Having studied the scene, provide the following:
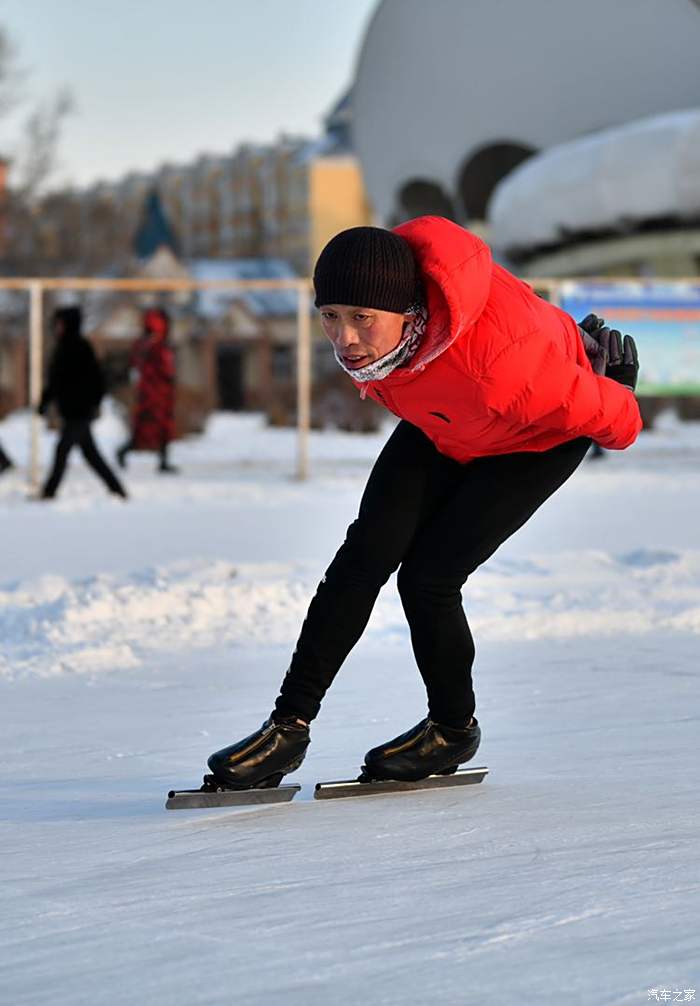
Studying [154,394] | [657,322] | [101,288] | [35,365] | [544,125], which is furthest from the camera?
[544,125]

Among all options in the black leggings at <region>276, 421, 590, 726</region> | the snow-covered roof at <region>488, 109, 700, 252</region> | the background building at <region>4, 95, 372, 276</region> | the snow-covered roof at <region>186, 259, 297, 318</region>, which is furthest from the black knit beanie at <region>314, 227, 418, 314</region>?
the background building at <region>4, 95, 372, 276</region>

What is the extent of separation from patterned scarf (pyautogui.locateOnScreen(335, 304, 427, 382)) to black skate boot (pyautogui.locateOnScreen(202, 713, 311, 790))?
0.68 meters

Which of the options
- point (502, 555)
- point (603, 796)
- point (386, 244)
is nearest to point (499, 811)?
point (603, 796)

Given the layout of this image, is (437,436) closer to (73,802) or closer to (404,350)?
(404,350)

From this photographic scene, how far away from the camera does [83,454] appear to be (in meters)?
11.7

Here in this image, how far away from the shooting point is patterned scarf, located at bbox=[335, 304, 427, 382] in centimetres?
270

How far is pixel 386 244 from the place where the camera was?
2.65m

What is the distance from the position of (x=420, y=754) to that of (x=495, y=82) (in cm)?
A: 4036

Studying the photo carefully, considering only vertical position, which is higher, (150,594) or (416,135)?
(416,135)

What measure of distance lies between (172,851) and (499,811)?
605 millimetres

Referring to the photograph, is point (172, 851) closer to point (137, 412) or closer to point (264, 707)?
point (264, 707)

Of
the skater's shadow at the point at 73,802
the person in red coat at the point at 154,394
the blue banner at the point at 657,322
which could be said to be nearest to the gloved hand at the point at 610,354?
the skater's shadow at the point at 73,802

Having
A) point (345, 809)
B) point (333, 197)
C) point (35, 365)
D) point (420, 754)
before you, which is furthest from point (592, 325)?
point (333, 197)

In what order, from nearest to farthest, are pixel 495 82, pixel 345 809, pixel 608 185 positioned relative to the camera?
pixel 345 809 < pixel 608 185 < pixel 495 82
